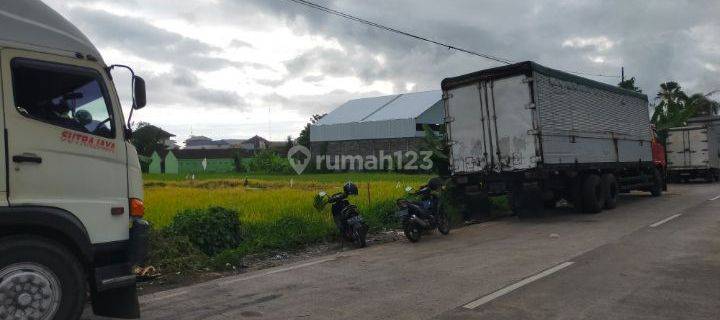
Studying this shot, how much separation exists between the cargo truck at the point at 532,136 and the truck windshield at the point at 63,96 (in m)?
9.83

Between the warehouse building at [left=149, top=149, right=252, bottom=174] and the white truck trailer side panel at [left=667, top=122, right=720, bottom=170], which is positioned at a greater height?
the warehouse building at [left=149, top=149, right=252, bottom=174]

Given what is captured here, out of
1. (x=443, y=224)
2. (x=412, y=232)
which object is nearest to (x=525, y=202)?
(x=443, y=224)

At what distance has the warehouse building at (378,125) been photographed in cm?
4509

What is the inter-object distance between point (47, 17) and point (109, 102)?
2.88 ft

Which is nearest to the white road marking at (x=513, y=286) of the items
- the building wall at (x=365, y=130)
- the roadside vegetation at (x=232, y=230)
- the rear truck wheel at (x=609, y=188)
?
the roadside vegetation at (x=232, y=230)

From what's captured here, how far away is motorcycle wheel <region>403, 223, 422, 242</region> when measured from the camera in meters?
10.6

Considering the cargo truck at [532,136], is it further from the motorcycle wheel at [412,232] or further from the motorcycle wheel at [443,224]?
the motorcycle wheel at [412,232]

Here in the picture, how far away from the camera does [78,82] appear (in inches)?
193

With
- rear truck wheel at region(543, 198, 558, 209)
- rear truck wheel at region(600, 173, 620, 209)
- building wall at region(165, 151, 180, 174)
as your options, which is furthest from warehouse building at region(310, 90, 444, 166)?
rear truck wheel at region(600, 173, 620, 209)

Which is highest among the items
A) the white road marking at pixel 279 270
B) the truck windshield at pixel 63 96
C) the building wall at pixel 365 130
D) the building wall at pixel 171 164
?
the building wall at pixel 365 130

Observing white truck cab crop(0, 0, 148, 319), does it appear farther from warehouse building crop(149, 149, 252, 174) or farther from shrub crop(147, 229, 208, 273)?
warehouse building crop(149, 149, 252, 174)

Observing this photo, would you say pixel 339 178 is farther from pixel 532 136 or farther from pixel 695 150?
pixel 532 136

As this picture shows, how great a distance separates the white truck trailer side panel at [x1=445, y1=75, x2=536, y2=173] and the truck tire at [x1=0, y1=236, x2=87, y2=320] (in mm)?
10338

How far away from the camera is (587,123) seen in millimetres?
14617
